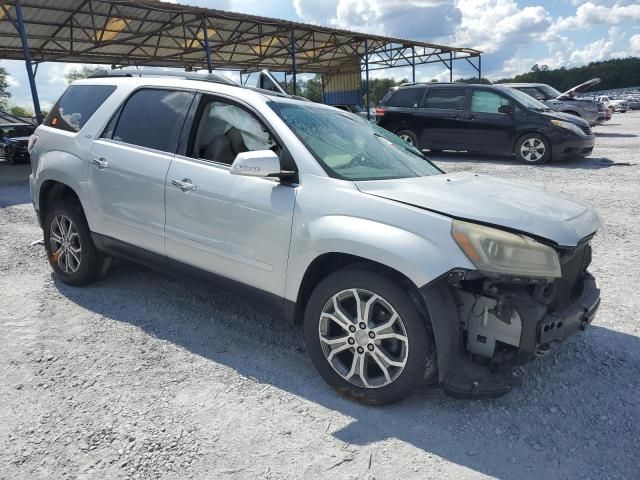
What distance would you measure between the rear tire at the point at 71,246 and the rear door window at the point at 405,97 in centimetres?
980

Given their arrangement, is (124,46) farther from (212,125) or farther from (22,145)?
(212,125)

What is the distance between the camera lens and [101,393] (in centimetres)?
287

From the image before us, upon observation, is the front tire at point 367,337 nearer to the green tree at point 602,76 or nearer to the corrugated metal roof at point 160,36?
the corrugated metal roof at point 160,36

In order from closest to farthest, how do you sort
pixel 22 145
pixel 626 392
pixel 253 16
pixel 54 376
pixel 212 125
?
pixel 626 392, pixel 54 376, pixel 212 125, pixel 22 145, pixel 253 16

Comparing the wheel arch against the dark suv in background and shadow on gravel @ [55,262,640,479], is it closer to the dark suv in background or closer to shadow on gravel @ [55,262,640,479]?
shadow on gravel @ [55,262,640,479]

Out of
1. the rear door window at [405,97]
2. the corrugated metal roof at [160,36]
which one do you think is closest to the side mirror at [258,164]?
the rear door window at [405,97]

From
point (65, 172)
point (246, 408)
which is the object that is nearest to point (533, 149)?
point (65, 172)

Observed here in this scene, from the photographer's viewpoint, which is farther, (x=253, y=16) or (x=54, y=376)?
(x=253, y=16)

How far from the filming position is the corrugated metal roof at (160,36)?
53.7ft

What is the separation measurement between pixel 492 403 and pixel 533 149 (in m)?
9.62

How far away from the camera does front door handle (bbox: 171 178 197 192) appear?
3307mm

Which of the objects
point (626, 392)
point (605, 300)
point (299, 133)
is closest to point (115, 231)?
point (299, 133)

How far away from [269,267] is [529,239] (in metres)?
1.43

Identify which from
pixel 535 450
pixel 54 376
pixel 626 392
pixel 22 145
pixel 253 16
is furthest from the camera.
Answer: pixel 253 16
